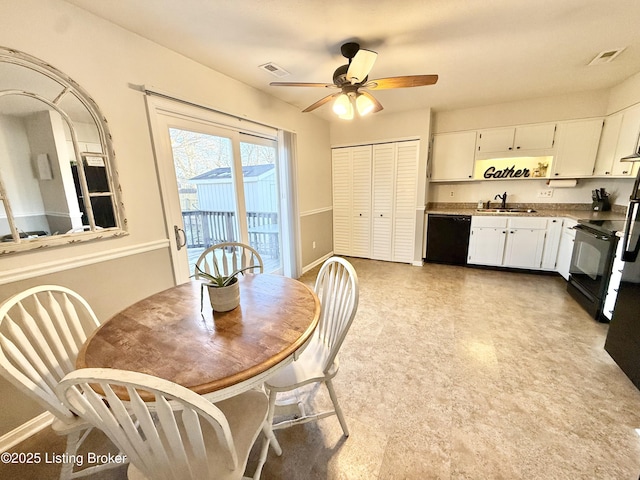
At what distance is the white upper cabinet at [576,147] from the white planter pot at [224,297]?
14.8 ft

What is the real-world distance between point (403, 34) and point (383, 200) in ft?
8.51

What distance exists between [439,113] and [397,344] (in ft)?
12.1

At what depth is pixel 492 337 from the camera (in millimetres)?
2297

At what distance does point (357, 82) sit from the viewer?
6.76 ft

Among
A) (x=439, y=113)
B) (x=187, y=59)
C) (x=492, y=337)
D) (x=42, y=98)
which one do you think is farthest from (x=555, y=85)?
(x=42, y=98)

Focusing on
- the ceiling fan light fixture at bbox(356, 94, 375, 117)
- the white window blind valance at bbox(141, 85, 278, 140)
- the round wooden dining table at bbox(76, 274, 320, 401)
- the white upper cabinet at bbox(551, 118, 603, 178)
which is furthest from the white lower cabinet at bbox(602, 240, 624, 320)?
the white window blind valance at bbox(141, 85, 278, 140)

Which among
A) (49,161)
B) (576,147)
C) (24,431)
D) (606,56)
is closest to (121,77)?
(49,161)

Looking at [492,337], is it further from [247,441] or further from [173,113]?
[173,113]

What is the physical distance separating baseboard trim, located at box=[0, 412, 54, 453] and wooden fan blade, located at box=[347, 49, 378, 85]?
9.83 ft

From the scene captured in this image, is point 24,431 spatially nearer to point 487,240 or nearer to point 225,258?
point 225,258

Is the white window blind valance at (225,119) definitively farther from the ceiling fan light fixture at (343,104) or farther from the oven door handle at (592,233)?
the oven door handle at (592,233)

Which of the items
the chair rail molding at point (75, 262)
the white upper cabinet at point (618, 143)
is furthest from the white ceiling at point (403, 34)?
the chair rail molding at point (75, 262)

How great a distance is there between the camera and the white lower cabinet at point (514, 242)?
11.5ft

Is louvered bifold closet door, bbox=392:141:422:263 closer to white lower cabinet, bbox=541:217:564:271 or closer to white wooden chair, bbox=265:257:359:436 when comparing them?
white lower cabinet, bbox=541:217:564:271
